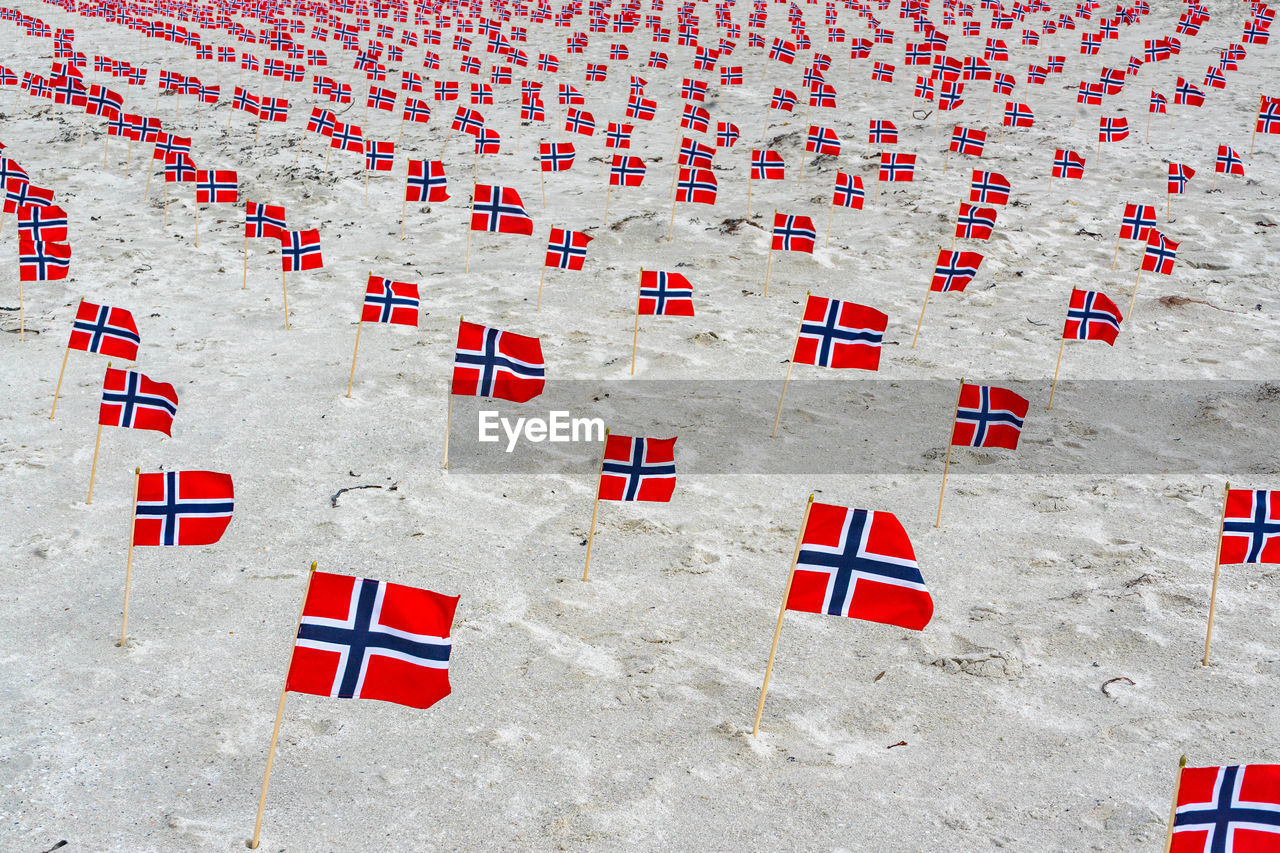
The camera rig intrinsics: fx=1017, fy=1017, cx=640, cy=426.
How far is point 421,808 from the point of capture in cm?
631

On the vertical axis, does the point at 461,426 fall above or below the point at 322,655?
below

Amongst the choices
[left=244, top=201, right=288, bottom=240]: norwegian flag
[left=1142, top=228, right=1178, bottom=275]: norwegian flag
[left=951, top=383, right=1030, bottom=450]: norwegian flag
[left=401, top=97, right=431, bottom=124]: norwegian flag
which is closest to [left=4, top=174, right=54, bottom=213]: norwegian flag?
[left=244, top=201, right=288, bottom=240]: norwegian flag

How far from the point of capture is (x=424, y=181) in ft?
60.7

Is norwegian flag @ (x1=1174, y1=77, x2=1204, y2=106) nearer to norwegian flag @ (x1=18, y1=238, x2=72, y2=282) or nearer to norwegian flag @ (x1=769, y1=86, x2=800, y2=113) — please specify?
norwegian flag @ (x1=769, y1=86, x2=800, y2=113)

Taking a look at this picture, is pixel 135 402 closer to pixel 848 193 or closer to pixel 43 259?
pixel 43 259

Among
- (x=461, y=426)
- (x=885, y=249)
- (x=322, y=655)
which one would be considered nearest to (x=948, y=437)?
(x=461, y=426)

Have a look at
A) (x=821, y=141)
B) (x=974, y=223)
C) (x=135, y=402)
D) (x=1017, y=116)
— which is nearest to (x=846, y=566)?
(x=135, y=402)

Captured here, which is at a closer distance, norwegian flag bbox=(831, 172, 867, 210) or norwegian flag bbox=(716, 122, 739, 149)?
norwegian flag bbox=(831, 172, 867, 210)

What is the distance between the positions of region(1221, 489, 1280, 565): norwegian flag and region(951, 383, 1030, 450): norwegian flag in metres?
2.50

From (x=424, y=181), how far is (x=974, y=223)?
32.1ft

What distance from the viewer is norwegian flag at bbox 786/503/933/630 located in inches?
249

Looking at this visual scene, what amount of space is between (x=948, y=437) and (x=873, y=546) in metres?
6.31

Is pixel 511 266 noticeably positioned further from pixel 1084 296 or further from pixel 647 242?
pixel 1084 296

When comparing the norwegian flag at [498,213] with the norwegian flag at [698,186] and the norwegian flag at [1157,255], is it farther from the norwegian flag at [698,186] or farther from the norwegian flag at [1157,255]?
the norwegian flag at [1157,255]
